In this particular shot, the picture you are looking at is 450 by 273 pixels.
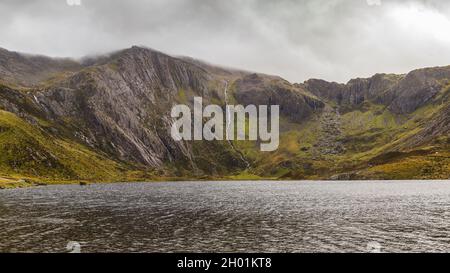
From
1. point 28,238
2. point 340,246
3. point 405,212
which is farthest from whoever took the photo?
point 405,212

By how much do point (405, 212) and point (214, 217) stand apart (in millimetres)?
46474

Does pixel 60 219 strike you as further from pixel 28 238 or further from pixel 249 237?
pixel 249 237

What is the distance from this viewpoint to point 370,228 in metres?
74.4

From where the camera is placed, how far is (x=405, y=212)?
100 m
